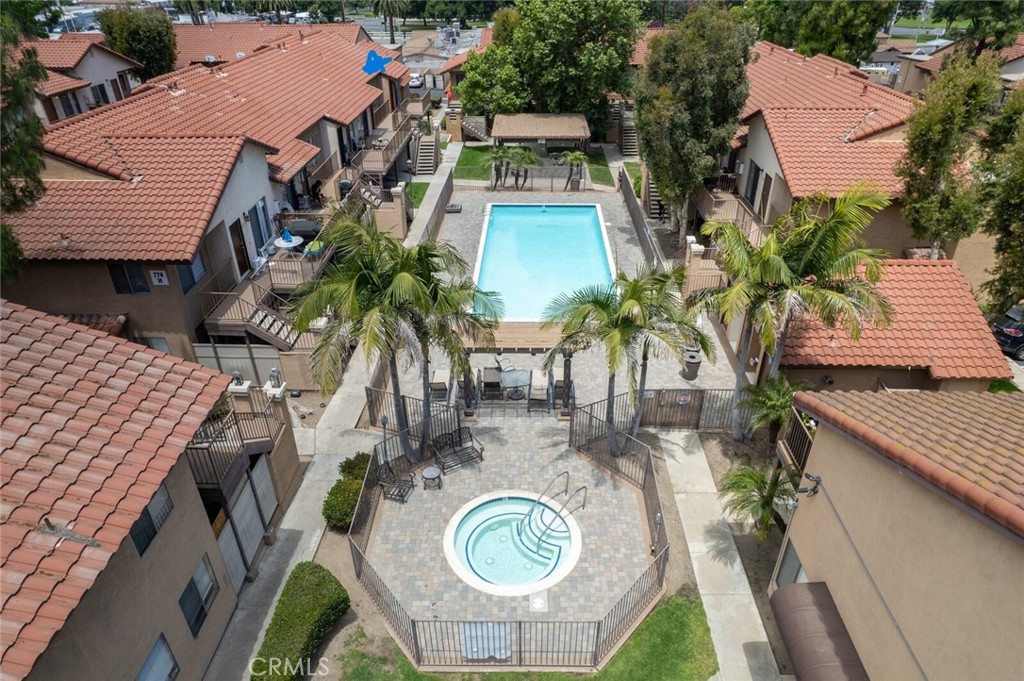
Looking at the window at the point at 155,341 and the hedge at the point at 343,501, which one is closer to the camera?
the hedge at the point at 343,501

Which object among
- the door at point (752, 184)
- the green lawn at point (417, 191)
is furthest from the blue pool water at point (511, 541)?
the green lawn at point (417, 191)

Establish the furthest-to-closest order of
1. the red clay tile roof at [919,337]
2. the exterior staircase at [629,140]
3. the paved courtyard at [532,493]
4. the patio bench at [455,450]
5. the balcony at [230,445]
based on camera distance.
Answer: the exterior staircase at [629,140] → the patio bench at [455,450] → the red clay tile roof at [919,337] → the paved courtyard at [532,493] → the balcony at [230,445]

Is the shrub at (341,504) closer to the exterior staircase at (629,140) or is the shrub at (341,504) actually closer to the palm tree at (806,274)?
the palm tree at (806,274)

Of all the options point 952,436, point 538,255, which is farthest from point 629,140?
point 952,436

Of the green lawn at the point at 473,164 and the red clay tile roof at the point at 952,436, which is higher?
the red clay tile roof at the point at 952,436

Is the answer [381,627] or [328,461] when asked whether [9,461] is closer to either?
[381,627]

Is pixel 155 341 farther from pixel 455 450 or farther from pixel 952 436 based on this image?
pixel 952 436

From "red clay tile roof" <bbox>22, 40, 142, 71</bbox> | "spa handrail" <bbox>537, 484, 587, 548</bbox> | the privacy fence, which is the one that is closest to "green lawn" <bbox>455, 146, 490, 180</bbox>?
"red clay tile roof" <bbox>22, 40, 142, 71</bbox>
